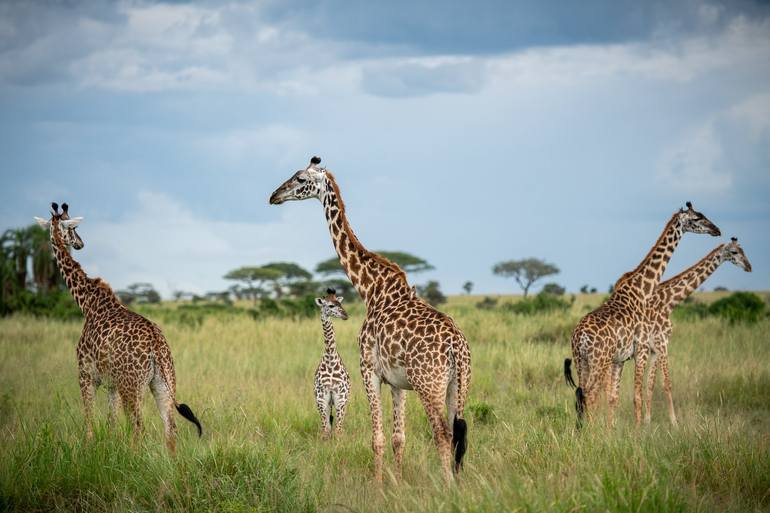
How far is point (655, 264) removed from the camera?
10844mm

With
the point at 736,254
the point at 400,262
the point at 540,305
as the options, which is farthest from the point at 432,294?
the point at 736,254

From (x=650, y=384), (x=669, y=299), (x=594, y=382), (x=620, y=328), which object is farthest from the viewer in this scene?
(x=669, y=299)

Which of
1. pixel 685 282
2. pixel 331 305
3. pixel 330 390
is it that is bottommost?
pixel 330 390

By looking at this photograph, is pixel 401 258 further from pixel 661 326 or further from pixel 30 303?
pixel 661 326

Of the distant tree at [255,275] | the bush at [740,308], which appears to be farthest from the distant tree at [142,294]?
the bush at [740,308]

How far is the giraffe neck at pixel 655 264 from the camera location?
417 inches

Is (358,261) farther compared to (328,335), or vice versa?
(328,335)

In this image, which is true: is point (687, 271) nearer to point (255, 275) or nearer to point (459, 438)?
point (459, 438)

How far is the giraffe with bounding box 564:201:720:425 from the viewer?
9.25 meters

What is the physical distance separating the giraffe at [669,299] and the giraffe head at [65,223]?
762 centimetres

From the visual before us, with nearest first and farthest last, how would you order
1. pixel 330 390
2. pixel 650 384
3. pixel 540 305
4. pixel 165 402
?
pixel 165 402, pixel 330 390, pixel 650 384, pixel 540 305

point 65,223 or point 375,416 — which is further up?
point 65,223

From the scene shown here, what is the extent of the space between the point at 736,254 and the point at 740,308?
1144 cm

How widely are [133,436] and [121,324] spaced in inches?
52.8
